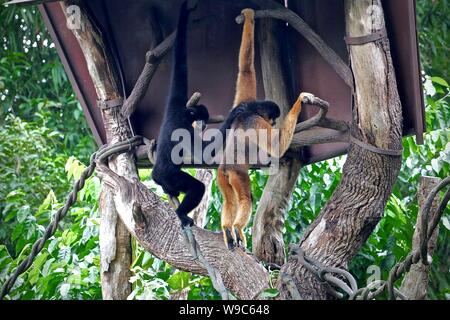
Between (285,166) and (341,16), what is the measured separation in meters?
1.22

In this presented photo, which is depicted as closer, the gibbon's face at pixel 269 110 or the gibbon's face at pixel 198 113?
the gibbon's face at pixel 269 110

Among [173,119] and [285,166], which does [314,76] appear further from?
[173,119]

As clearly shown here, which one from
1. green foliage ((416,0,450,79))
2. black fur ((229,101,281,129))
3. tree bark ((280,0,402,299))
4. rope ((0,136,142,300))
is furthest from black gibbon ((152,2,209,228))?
green foliage ((416,0,450,79))

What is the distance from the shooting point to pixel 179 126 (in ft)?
18.8

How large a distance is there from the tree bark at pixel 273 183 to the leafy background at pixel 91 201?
0.83m

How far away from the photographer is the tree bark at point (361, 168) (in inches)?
201

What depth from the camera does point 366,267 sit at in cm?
716

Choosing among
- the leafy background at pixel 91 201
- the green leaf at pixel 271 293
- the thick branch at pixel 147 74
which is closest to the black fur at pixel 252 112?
the thick branch at pixel 147 74

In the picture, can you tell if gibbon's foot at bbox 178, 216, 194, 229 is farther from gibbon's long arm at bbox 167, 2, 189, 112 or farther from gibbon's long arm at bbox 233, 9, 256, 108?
gibbon's long arm at bbox 233, 9, 256, 108

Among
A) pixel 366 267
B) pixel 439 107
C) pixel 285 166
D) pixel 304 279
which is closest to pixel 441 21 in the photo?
pixel 439 107

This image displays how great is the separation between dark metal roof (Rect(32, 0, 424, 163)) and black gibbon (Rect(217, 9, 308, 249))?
0.49 metres

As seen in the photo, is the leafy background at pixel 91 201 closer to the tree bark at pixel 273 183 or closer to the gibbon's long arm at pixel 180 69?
the tree bark at pixel 273 183

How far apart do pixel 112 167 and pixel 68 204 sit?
456 millimetres

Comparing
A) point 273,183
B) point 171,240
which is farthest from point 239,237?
point 273,183
